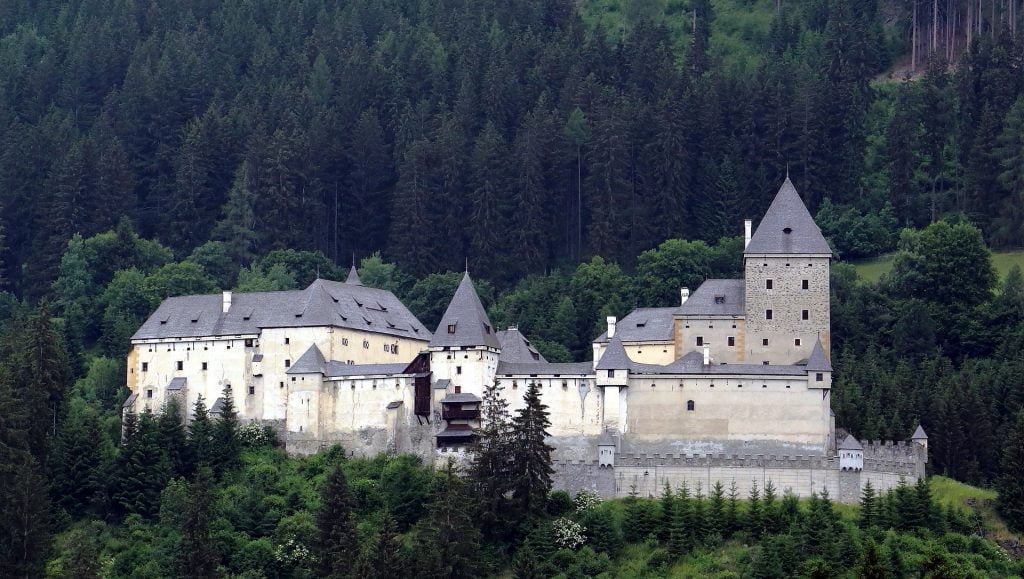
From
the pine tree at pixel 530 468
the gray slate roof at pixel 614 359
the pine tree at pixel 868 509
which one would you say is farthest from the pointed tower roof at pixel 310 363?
the pine tree at pixel 868 509

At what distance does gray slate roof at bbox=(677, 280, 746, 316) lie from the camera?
3184 inches

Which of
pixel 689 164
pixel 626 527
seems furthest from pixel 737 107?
pixel 626 527

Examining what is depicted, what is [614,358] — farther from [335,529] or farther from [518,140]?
[518,140]

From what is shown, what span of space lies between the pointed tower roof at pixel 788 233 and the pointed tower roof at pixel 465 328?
1036 centimetres

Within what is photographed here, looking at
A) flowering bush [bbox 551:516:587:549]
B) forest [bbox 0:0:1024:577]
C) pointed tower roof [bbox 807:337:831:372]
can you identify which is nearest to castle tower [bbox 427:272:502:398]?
forest [bbox 0:0:1024:577]

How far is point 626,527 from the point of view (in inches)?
2859

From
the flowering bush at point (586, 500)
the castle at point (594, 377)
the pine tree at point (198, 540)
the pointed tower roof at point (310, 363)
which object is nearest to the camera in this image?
the pine tree at point (198, 540)

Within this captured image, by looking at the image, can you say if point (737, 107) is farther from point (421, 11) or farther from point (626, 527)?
point (626, 527)

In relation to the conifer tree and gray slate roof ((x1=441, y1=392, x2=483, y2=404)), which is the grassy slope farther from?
the conifer tree

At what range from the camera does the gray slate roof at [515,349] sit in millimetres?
79938

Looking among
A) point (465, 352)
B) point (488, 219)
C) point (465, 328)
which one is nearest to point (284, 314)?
point (465, 328)

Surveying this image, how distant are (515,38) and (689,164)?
2020 centimetres

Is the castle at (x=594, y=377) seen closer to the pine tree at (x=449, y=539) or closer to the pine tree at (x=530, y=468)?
the pine tree at (x=530, y=468)

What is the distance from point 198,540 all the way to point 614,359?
51.7ft
